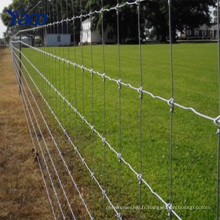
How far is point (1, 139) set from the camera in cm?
475

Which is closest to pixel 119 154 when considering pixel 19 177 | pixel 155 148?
pixel 19 177

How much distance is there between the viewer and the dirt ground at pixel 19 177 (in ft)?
9.53

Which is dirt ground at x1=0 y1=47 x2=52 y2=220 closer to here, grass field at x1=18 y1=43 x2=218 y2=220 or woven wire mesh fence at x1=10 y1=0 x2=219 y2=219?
woven wire mesh fence at x1=10 y1=0 x2=219 y2=219

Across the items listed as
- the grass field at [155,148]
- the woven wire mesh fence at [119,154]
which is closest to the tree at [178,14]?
the woven wire mesh fence at [119,154]

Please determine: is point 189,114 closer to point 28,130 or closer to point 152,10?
point 28,130

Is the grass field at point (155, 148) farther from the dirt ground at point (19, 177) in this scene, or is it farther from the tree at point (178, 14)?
the tree at point (178, 14)

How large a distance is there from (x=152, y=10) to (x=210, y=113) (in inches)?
161

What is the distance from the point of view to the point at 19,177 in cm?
354

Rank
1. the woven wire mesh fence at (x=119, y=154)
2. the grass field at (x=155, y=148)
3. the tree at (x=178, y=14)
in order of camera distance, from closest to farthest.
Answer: the tree at (x=178, y=14), the woven wire mesh fence at (x=119, y=154), the grass field at (x=155, y=148)

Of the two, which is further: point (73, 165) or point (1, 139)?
point (1, 139)

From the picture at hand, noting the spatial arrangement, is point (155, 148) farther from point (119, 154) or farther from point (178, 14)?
point (178, 14)

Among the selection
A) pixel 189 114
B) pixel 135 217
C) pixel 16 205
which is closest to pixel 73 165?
pixel 16 205

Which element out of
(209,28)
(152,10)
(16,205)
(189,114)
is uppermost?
(152,10)

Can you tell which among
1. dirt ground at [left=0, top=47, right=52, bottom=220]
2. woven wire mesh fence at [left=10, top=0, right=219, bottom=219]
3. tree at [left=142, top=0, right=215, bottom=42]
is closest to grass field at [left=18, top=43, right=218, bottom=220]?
woven wire mesh fence at [left=10, top=0, right=219, bottom=219]
